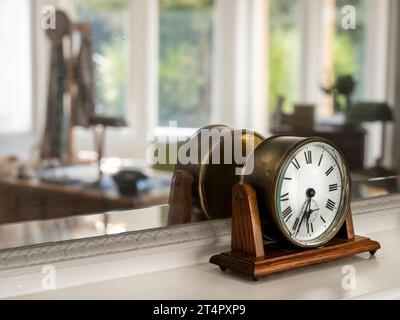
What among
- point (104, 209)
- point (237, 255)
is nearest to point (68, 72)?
point (104, 209)

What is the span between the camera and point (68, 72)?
2.95 feet

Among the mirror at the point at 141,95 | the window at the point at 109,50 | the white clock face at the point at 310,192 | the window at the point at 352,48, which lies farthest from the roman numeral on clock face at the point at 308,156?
the window at the point at 352,48

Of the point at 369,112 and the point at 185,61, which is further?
the point at 369,112

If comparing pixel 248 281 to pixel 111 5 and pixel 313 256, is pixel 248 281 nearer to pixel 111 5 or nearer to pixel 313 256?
pixel 313 256

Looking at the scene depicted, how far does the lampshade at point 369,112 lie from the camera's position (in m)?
1.29

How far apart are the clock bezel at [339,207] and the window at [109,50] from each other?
0.22m

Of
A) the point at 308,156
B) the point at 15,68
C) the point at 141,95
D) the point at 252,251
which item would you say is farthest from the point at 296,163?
the point at 15,68

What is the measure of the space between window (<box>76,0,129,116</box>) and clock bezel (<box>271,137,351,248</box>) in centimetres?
22

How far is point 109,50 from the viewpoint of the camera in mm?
937

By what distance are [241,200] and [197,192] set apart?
12 centimetres

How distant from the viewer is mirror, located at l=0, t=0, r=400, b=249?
868mm

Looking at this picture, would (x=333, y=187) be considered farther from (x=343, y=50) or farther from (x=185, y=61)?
(x=343, y=50)

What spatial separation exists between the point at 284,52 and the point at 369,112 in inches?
9.2

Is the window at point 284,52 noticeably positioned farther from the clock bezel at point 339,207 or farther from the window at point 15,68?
the window at point 15,68
